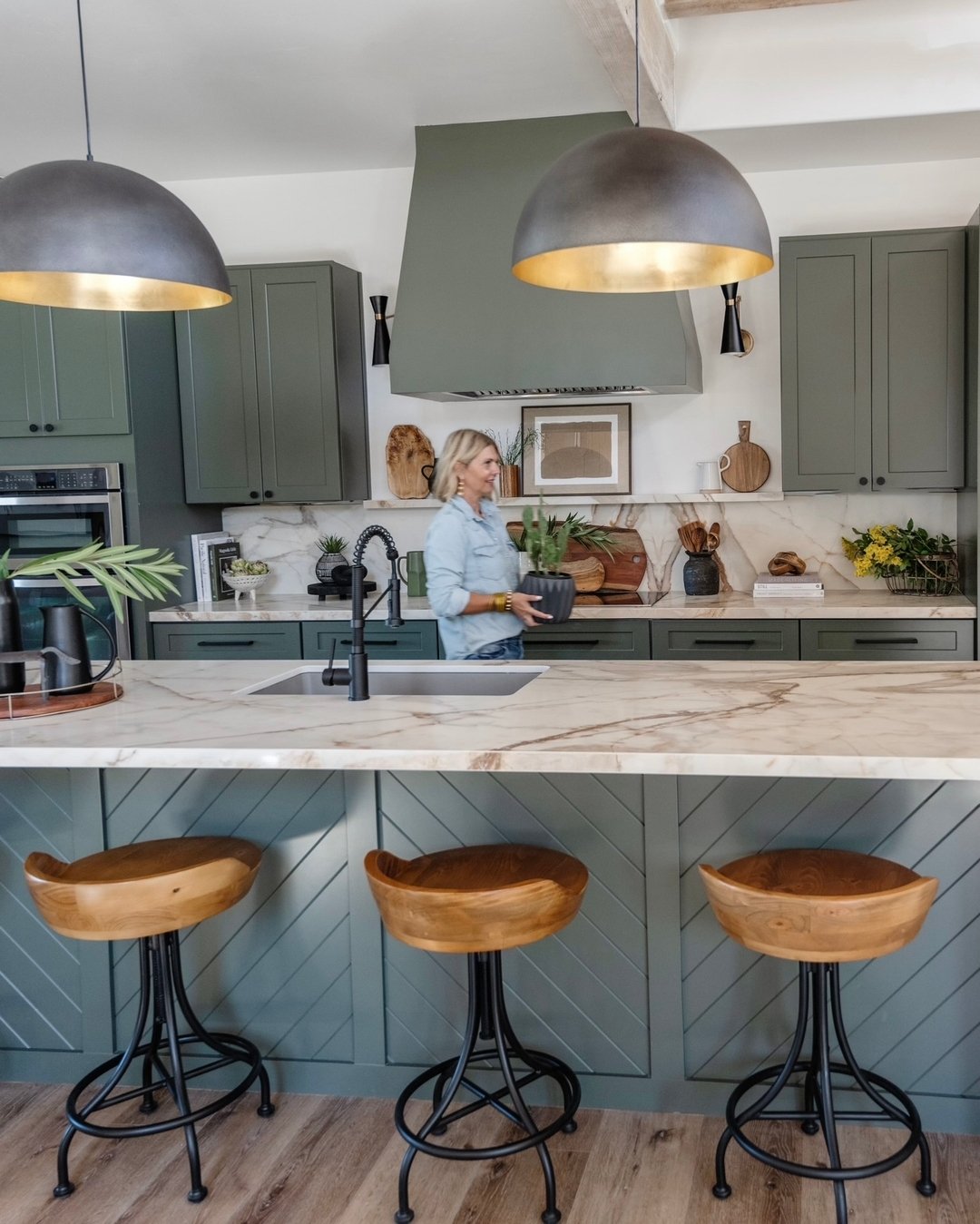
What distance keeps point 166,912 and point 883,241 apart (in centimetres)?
372

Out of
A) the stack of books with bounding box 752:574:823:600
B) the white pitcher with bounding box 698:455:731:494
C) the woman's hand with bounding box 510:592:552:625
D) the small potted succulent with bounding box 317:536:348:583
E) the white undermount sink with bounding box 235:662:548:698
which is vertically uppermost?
the white pitcher with bounding box 698:455:731:494

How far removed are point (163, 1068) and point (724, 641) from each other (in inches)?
104

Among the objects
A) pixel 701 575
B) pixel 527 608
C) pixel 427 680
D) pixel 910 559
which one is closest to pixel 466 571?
pixel 527 608

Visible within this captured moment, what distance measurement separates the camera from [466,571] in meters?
3.62

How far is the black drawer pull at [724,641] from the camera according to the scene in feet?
14.4

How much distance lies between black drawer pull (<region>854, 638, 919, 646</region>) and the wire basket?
42 centimetres

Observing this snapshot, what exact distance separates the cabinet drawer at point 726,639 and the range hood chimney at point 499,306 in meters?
0.95

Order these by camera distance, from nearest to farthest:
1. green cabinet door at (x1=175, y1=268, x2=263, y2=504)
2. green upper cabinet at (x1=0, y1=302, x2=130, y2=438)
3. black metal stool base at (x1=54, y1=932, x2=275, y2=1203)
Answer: black metal stool base at (x1=54, y1=932, x2=275, y2=1203) < green upper cabinet at (x1=0, y1=302, x2=130, y2=438) < green cabinet door at (x1=175, y1=268, x2=263, y2=504)

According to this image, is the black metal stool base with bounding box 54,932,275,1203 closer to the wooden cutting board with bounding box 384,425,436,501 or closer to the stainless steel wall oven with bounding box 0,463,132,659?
the stainless steel wall oven with bounding box 0,463,132,659

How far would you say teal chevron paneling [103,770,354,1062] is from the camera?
2.74 meters

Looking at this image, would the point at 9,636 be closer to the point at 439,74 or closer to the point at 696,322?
the point at 439,74

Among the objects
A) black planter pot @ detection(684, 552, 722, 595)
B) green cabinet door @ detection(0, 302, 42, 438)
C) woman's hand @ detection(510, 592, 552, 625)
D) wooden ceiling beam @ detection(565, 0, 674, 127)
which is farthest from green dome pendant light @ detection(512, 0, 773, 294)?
green cabinet door @ detection(0, 302, 42, 438)

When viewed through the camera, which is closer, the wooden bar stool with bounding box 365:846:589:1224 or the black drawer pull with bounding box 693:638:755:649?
the wooden bar stool with bounding box 365:846:589:1224

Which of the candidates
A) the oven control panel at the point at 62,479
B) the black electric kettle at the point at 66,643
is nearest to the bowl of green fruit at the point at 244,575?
the oven control panel at the point at 62,479
